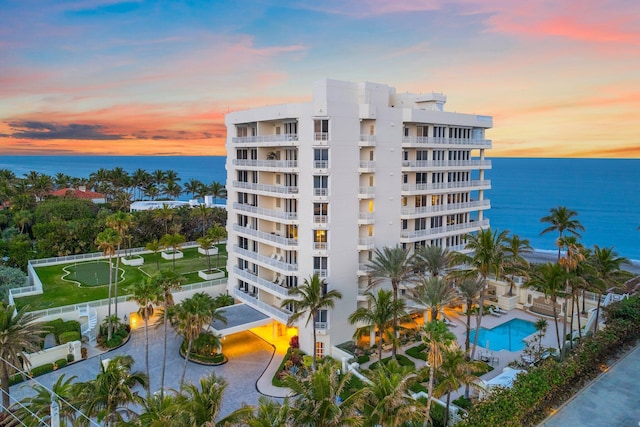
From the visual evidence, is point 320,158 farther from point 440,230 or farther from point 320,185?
point 440,230

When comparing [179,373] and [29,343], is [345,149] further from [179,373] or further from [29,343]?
[29,343]

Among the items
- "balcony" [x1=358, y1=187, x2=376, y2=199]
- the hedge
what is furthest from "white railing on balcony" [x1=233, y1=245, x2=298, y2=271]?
the hedge

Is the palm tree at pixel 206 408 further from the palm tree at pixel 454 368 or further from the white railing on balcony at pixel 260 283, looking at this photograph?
the white railing on balcony at pixel 260 283

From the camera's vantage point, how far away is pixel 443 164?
45.1m

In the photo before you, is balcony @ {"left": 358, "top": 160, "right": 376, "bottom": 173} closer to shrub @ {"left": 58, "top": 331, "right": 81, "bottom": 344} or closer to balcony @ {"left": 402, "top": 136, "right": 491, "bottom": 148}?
balcony @ {"left": 402, "top": 136, "right": 491, "bottom": 148}

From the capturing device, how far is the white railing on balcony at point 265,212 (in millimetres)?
40250

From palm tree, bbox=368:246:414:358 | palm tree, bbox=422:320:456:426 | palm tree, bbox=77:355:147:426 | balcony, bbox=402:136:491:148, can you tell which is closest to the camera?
palm tree, bbox=422:320:456:426

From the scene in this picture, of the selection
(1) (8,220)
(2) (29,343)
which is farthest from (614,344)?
(1) (8,220)

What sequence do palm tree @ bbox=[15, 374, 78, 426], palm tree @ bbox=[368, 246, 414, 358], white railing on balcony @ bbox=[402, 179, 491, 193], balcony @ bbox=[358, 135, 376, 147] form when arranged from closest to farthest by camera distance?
palm tree @ bbox=[15, 374, 78, 426] → palm tree @ bbox=[368, 246, 414, 358] → balcony @ bbox=[358, 135, 376, 147] → white railing on balcony @ bbox=[402, 179, 491, 193]

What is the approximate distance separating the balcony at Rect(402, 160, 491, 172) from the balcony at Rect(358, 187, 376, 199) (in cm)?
411

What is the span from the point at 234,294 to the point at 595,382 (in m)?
32.9

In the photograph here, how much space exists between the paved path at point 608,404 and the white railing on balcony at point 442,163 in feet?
72.2

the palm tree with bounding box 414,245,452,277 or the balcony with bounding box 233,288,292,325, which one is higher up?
the palm tree with bounding box 414,245,452,277

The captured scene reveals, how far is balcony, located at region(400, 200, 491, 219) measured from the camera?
140ft
